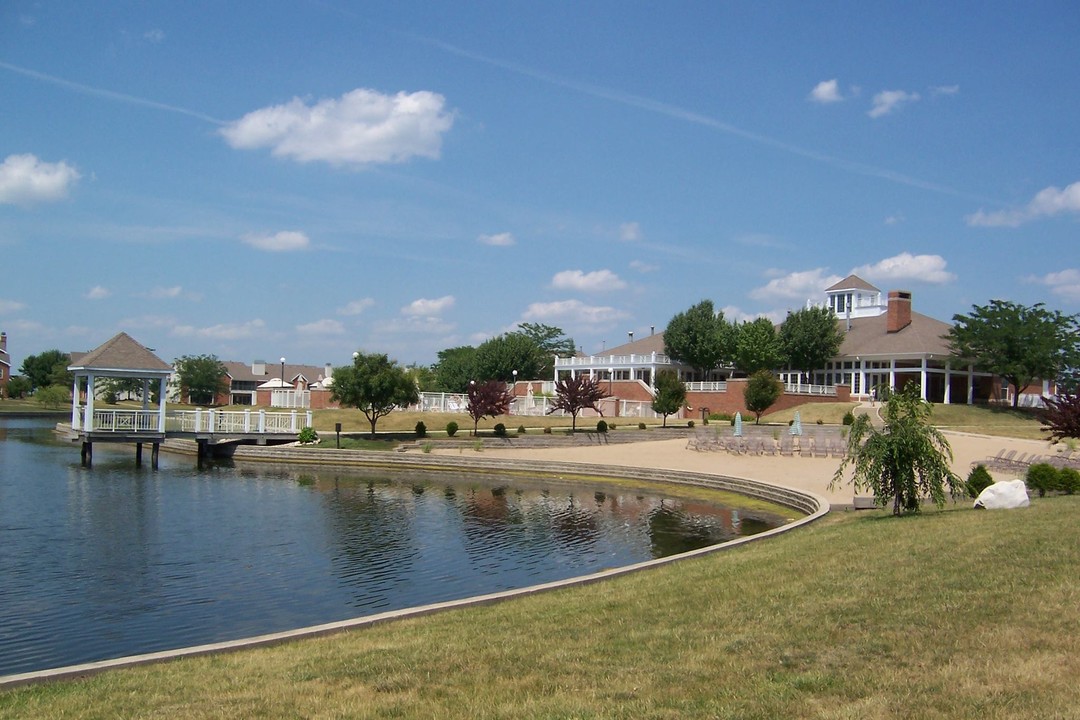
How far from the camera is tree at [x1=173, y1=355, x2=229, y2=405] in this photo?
95.6m

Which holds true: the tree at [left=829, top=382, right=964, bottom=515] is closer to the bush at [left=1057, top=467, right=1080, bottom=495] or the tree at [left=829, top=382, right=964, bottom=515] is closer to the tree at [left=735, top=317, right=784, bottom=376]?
the bush at [left=1057, top=467, right=1080, bottom=495]

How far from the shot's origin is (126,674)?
26.4ft

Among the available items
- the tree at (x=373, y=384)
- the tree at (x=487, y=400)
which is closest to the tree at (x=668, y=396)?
the tree at (x=487, y=400)

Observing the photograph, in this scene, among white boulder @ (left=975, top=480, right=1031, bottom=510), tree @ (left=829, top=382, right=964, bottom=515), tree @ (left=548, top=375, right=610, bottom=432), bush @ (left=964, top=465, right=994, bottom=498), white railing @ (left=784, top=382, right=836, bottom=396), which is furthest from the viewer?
white railing @ (left=784, top=382, right=836, bottom=396)

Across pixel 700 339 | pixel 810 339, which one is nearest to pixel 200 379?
pixel 700 339

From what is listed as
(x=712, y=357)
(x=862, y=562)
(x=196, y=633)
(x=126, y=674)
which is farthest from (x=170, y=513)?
(x=712, y=357)

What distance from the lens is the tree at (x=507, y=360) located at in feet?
270

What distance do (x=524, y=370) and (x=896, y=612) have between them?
75.2m

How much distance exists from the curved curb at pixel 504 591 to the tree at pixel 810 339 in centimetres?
3696

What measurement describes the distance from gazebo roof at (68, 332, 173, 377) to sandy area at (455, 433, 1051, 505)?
15.3 meters

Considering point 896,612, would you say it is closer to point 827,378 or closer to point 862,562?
point 862,562

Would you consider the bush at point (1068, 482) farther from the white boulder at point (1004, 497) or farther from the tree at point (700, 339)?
the tree at point (700, 339)

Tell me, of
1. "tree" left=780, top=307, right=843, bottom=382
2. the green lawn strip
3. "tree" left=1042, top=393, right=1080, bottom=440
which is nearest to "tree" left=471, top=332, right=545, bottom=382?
"tree" left=780, top=307, right=843, bottom=382

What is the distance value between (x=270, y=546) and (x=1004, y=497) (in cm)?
1378
